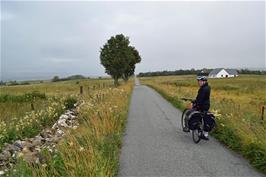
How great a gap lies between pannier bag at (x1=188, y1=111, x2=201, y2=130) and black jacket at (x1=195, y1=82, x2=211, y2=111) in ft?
0.74

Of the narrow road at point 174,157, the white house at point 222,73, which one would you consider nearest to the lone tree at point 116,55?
the narrow road at point 174,157

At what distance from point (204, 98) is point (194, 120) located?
29.3 inches

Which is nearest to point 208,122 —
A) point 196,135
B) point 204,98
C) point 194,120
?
point 194,120

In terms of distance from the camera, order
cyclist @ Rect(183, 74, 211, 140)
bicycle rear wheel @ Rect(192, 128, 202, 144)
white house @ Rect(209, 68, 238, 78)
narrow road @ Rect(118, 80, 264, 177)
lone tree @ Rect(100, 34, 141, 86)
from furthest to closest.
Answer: white house @ Rect(209, 68, 238, 78)
lone tree @ Rect(100, 34, 141, 86)
bicycle rear wheel @ Rect(192, 128, 202, 144)
cyclist @ Rect(183, 74, 211, 140)
narrow road @ Rect(118, 80, 264, 177)

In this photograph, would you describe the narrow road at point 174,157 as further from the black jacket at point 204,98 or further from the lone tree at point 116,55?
the lone tree at point 116,55

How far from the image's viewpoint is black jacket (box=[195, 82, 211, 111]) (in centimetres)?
991

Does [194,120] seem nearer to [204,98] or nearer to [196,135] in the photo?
[196,135]

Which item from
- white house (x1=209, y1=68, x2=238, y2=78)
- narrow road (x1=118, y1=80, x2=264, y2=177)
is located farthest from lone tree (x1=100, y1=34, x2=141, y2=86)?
white house (x1=209, y1=68, x2=238, y2=78)

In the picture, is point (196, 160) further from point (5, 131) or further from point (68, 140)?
point (5, 131)

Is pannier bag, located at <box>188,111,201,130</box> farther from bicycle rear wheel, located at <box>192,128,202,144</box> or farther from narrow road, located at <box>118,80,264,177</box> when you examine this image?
narrow road, located at <box>118,80,264,177</box>

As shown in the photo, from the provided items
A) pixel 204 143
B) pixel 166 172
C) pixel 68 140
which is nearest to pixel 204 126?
pixel 204 143

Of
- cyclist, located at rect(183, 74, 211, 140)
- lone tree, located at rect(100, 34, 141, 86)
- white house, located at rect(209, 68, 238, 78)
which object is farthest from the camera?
white house, located at rect(209, 68, 238, 78)

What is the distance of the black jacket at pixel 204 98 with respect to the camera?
9.91 meters

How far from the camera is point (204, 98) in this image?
10000mm
